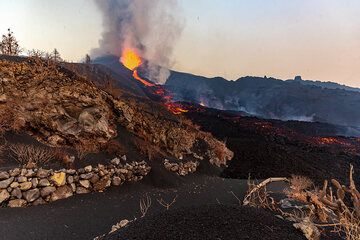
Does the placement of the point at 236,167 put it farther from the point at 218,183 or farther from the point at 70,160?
the point at 70,160

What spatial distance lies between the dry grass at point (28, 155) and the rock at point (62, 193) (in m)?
1.32

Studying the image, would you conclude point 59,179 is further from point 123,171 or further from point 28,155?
point 123,171

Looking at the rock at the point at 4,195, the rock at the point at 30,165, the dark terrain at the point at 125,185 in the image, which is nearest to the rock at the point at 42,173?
the rock at the point at 30,165

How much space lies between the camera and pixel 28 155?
40.3ft

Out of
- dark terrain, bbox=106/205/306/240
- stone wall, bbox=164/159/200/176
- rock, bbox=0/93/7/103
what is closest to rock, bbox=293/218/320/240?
dark terrain, bbox=106/205/306/240

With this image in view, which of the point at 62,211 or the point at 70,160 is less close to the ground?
the point at 70,160

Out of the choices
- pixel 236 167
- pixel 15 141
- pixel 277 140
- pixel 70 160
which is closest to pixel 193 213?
pixel 70 160

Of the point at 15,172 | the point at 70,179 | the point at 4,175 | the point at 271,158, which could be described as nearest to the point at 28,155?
the point at 15,172

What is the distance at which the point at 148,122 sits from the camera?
2259cm

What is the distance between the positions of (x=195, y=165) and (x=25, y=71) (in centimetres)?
1282

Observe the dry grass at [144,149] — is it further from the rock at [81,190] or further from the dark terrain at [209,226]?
the dark terrain at [209,226]

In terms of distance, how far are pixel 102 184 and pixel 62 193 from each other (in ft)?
6.20

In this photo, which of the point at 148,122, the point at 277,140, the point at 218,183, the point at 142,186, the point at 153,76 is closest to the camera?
the point at 142,186

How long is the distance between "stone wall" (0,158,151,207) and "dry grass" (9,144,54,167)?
0.79 meters
